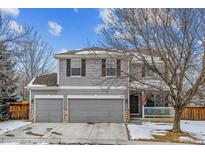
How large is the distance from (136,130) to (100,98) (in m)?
5.32

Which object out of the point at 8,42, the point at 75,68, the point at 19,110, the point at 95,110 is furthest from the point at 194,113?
the point at 8,42

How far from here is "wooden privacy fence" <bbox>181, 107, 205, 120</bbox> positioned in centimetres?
2369

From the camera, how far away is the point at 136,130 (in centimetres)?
1698

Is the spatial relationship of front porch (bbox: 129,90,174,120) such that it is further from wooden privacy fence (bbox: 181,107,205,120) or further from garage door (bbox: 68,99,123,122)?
wooden privacy fence (bbox: 181,107,205,120)

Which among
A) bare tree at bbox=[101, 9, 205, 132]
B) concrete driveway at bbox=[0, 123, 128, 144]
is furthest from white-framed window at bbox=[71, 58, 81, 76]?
bare tree at bbox=[101, 9, 205, 132]

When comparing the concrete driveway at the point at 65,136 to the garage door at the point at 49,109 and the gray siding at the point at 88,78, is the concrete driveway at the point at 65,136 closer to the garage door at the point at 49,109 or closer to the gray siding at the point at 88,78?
the garage door at the point at 49,109

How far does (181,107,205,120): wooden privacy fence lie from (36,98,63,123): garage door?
9.07 m

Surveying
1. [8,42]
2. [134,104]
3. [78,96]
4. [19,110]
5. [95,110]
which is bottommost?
[19,110]

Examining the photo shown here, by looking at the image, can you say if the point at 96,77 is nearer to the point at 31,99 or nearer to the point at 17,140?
the point at 31,99

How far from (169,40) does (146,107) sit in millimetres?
8719

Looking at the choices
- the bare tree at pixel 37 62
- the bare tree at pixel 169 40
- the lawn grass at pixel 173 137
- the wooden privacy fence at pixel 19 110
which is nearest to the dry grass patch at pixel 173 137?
the lawn grass at pixel 173 137

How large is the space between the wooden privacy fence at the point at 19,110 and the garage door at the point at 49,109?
5.99 feet

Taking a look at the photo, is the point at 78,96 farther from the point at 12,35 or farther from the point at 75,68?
the point at 12,35

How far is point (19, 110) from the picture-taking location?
2325cm
